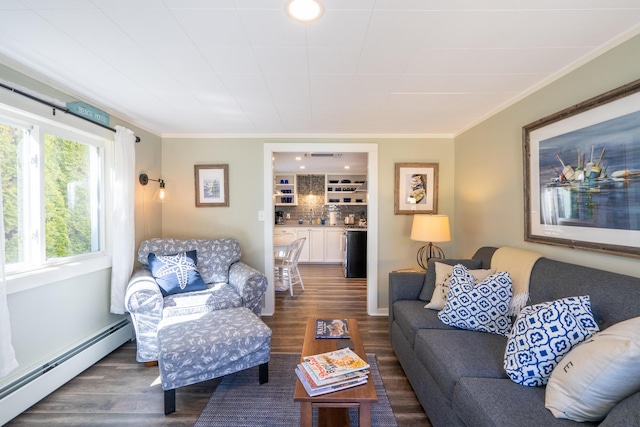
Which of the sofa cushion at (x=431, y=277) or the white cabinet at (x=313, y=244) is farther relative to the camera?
the white cabinet at (x=313, y=244)

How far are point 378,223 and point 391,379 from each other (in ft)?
5.97

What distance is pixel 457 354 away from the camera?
1.56m

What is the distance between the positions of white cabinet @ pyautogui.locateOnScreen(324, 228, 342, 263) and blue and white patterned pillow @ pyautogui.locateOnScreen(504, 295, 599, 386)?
17.9 ft

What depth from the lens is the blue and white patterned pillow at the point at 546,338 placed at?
4.09 ft

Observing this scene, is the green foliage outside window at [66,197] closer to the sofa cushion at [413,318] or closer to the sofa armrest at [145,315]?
the sofa armrest at [145,315]

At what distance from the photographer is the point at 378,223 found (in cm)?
356

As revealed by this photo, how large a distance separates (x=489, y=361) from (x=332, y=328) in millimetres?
987

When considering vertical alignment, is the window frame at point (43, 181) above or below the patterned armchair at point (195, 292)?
above

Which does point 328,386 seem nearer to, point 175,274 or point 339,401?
point 339,401

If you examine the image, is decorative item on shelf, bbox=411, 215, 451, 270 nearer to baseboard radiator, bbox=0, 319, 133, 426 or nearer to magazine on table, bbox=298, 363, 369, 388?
magazine on table, bbox=298, 363, 369, 388

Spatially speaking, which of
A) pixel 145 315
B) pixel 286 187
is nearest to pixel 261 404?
pixel 145 315

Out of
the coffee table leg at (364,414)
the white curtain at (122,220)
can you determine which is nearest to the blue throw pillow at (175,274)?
the white curtain at (122,220)

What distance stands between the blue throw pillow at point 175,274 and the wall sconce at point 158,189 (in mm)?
840

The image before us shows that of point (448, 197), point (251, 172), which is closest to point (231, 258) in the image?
point (251, 172)
